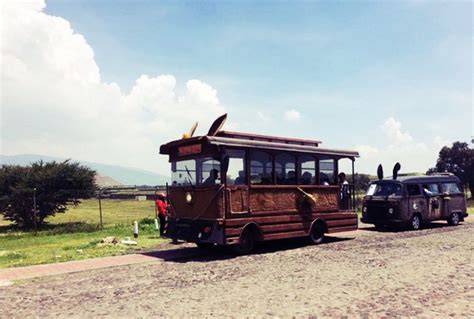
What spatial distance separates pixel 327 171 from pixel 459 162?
3775 centimetres

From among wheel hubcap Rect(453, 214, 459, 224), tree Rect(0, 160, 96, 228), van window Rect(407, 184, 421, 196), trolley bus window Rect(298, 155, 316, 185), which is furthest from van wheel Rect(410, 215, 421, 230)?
tree Rect(0, 160, 96, 228)

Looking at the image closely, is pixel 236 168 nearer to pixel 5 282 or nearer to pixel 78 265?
pixel 78 265

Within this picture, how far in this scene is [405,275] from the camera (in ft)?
30.3

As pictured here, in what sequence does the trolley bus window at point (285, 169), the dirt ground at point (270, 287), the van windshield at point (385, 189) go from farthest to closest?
1. the van windshield at point (385, 189)
2. the trolley bus window at point (285, 169)
3. the dirt ground at point (270, 287)

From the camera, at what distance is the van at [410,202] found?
60.2 feet

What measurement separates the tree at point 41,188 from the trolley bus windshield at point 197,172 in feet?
42.5

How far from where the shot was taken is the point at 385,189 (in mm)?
19016

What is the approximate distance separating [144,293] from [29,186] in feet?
63.5

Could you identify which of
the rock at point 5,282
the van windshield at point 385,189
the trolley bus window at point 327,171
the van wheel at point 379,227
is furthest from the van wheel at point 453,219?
the rock at point 5,282

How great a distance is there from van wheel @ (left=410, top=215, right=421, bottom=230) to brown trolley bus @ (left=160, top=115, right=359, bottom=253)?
213 inches

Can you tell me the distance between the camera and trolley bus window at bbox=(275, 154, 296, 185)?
13555mm

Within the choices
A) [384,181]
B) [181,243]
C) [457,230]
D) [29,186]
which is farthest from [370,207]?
[29,186]

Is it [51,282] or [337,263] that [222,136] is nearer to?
[337,263]

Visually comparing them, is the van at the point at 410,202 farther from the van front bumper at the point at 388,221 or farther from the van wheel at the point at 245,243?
the van wheel at the point at 245,243
